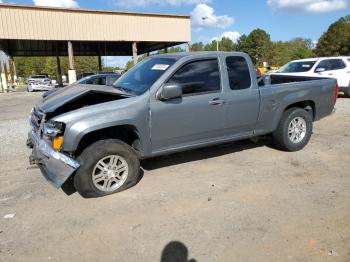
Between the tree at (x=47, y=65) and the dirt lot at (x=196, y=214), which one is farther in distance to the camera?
the tree at (x=47, y=65)

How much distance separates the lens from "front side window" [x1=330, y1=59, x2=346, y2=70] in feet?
47.3

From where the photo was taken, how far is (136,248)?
3.45m

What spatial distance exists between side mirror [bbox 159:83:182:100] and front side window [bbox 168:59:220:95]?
10.7 inches

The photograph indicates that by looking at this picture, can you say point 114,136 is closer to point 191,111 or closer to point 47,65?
point 191,111

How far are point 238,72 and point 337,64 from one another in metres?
10.6

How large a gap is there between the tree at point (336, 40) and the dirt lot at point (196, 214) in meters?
68.5

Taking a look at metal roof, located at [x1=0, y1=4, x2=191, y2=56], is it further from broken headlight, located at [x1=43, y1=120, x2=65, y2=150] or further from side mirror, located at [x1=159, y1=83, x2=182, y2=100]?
side mirror, located at [x1=159, y1=83, x2=182, y2=100]

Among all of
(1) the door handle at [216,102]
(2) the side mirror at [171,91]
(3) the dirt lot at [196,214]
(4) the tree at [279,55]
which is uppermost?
(4) the tree at [279,55]

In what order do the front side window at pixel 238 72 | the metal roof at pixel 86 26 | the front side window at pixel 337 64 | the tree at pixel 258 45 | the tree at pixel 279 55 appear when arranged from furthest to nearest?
1. the tree at pixel 258 45
2. the tree at pixel 279 55
3. the metal roof at pixel 86 26
4. the front side window at pixel 337 64
5. the front side window at pixel 238 72

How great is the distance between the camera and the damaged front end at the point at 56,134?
4332 millimetres

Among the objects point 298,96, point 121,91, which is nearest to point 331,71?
point 298,96

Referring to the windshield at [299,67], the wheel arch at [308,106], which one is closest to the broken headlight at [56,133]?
the wheel arch at [308,106]

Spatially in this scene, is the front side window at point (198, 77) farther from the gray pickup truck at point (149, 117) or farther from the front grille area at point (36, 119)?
the front grille area at point (36, 119)

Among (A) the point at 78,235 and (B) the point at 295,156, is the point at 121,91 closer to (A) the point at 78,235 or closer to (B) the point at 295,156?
(A) the point at 78,235
